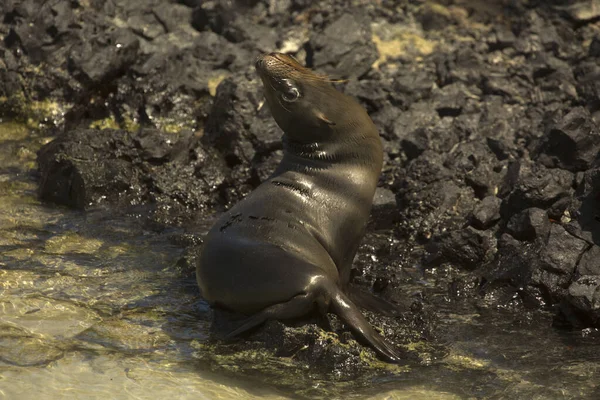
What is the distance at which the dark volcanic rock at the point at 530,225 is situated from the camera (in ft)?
23.2

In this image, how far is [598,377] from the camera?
5.52 metres

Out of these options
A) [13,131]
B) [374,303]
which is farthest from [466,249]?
[13,131]

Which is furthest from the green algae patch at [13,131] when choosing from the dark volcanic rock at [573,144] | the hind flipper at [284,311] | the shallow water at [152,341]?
the dark volcanic rock at [573,144]

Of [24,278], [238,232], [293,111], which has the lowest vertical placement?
[24,278]

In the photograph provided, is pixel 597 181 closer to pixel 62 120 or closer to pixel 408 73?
pixel 408 73

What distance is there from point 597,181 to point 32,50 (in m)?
6.54

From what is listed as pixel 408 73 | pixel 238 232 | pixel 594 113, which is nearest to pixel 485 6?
pixel 408 73

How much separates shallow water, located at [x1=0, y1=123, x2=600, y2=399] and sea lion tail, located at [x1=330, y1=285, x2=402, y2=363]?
0.18 meters

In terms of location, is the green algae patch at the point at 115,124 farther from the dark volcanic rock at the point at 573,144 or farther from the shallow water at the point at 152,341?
the dark volcanic rock at the point at 573,144

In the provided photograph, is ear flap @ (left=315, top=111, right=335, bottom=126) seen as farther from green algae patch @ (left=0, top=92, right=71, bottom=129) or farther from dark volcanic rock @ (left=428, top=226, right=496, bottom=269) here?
green algae patch @ (left=0, top=92, right=71, bottom=129)

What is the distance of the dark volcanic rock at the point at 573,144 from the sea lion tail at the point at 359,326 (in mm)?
3105

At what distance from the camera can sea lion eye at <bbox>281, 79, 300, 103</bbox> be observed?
6.35 metres

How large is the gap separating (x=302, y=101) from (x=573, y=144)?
2837 mm

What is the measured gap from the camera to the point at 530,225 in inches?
280
